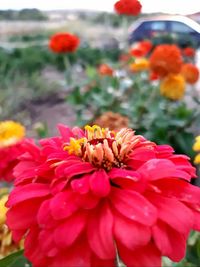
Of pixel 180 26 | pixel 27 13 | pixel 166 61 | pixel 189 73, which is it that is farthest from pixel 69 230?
pixel 189 73

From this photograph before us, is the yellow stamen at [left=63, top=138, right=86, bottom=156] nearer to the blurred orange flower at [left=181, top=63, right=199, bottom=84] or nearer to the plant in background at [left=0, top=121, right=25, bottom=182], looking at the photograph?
the plant in background at [left=0, top=121, right=25, bottom=182]

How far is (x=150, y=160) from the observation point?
35cm

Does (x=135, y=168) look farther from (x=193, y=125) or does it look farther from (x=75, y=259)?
(x=193, y=125)

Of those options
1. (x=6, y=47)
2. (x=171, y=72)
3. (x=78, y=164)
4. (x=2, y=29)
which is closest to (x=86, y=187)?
(x=78, y=164)

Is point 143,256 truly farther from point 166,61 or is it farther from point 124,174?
point 166,61

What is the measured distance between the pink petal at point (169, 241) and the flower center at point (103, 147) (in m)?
0.06

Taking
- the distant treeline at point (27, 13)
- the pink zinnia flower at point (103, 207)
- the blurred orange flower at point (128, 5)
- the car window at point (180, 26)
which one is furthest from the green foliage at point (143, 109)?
the pink zinnia flower at point (103, 207)

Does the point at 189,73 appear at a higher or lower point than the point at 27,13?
lower

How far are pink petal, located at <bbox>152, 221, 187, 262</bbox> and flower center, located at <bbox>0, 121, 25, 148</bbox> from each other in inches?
19.0

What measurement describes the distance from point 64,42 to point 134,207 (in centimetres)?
115

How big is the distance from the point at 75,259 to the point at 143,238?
4 centimetres

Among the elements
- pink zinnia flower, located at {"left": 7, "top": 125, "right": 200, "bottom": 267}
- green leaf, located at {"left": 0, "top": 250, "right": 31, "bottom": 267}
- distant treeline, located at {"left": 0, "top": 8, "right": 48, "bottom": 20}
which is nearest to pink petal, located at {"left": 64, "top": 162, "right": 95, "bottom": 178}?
pink zinnia flower, located at {"left": 7, "top": 125, "right": 200, "bottom": 267}

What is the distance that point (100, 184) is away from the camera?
0.32 meters

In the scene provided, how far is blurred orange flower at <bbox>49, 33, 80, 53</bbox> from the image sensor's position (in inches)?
55.7
